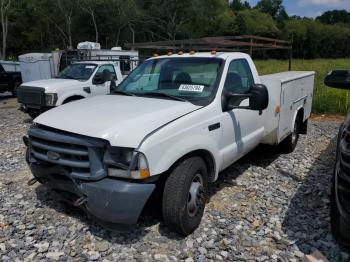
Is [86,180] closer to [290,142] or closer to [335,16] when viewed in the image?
[290,142]

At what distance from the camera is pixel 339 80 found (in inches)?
143

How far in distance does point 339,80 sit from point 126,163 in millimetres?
2264

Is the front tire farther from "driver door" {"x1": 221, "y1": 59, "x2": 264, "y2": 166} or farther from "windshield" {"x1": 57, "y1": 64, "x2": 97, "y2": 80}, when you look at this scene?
"windshield" {"x1": 57, "y1": 64, "x2": 97, "y2": 80}

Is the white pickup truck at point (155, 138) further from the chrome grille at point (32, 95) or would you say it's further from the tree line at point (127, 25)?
the tree line at point (127, 25)

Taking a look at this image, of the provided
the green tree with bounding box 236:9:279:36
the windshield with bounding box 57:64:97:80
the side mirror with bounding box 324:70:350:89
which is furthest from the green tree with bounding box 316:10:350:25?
the side mirror with bounding box 324:70:350:89

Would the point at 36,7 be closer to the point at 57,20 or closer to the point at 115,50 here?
the point at 57,20

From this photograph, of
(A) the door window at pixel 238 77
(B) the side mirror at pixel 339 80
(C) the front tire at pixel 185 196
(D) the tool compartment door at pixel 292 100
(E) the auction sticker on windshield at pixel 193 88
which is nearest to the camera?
(C) the front tire at pixel 185 196

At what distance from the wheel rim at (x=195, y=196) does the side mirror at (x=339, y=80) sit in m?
1.63

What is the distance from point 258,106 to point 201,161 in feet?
2.89

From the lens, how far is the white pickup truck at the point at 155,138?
3213 millimetres

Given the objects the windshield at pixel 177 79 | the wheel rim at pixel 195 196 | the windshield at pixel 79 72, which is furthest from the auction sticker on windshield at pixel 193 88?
the windshield at pixel 79 72

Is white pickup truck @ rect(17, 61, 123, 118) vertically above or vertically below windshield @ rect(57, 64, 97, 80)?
below

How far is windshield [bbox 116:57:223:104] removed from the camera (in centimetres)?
425

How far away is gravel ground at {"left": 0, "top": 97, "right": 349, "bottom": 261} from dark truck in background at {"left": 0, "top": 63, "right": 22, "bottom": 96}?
12578 mm
